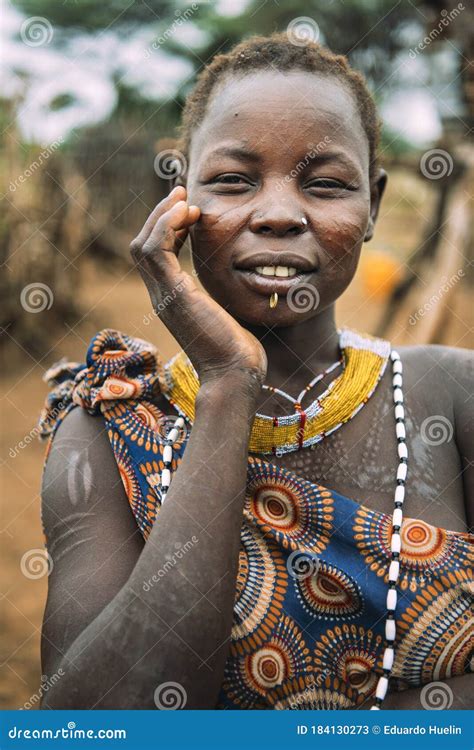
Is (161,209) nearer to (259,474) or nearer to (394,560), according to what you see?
(259,474)

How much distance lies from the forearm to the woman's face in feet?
1.39

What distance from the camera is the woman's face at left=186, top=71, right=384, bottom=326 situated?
175cm

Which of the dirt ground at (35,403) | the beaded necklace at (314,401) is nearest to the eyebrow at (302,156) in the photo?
the beaded necklace at (314,401)

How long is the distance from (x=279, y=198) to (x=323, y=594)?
90cm

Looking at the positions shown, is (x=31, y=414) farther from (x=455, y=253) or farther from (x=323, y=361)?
(x=323, y=361)

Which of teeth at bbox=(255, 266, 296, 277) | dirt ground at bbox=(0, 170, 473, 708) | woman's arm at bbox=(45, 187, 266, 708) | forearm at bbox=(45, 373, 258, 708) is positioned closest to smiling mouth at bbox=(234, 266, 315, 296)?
teeth at bbox=(255, 266, 296, 277)

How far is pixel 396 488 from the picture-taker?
Result: 1.85m

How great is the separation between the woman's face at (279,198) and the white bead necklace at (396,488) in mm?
302

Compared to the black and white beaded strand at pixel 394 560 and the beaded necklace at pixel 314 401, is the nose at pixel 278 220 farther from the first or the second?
the black and white beaded strand at pixel 394 560

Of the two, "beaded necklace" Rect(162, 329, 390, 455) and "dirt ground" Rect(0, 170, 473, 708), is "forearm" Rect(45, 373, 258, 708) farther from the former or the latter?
"dirt ground" Rect(0, 170, 473, 708)

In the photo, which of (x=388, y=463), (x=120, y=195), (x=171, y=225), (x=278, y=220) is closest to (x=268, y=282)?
(x=278, y=220)

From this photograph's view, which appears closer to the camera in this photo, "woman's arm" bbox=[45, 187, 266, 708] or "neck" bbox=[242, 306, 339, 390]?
"woman's arm" bbox=[45, 187, 266, 708]

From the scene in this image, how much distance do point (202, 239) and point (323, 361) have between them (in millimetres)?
471

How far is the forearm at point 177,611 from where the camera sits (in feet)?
4.86
